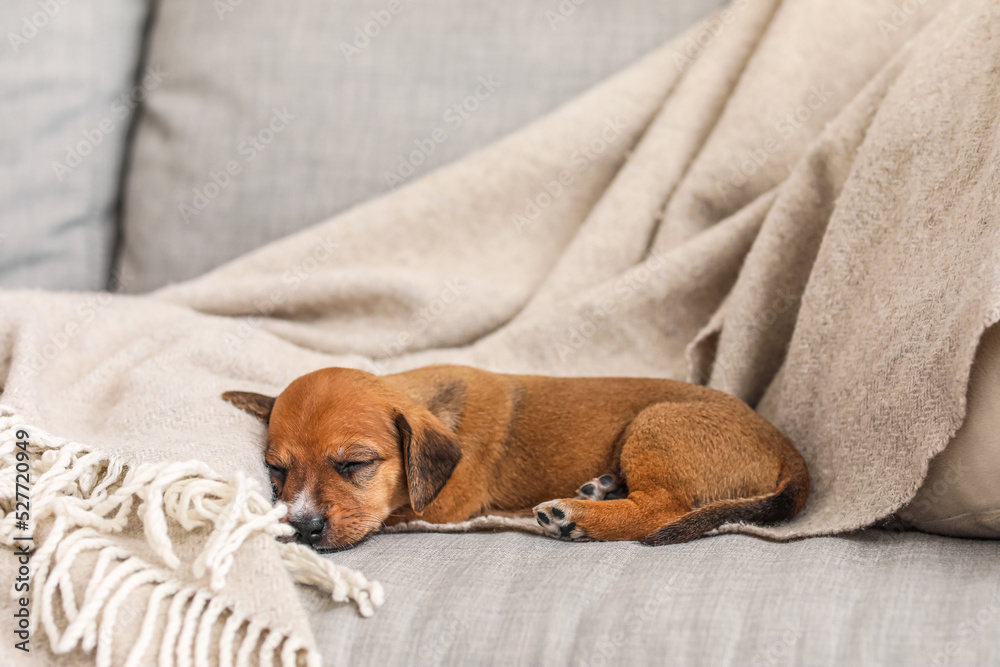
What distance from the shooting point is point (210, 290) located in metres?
2.45

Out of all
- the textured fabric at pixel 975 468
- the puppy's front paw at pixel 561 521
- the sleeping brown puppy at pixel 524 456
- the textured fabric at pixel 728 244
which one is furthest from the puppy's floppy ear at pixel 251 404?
the textured fabric at pixel 975 468

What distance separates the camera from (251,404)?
181 cm

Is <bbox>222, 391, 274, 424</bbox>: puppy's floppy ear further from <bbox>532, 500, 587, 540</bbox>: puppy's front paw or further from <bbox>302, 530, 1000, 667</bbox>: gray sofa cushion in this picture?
<bbox>532, 500, 587, 540</bbox>: puppy's front paw

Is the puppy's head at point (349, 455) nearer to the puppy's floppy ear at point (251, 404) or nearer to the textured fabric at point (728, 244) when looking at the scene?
the puppy's floppy ear at point (251, 404)

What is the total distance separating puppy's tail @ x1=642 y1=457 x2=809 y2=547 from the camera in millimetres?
1497

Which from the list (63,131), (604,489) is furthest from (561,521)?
(63,131)

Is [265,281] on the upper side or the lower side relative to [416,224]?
lower

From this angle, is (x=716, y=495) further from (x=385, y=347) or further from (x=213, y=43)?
(x=213, y=43)

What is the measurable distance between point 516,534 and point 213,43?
82.9 inches

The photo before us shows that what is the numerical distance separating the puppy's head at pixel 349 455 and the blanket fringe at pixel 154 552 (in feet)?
0.73

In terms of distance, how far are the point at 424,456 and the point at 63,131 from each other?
1.92 metres

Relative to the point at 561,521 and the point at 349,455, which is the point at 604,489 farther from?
the point at 349,455

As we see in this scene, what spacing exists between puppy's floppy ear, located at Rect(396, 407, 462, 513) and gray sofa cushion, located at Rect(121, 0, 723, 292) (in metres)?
1.18

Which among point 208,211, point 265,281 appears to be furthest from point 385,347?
point 208,211
